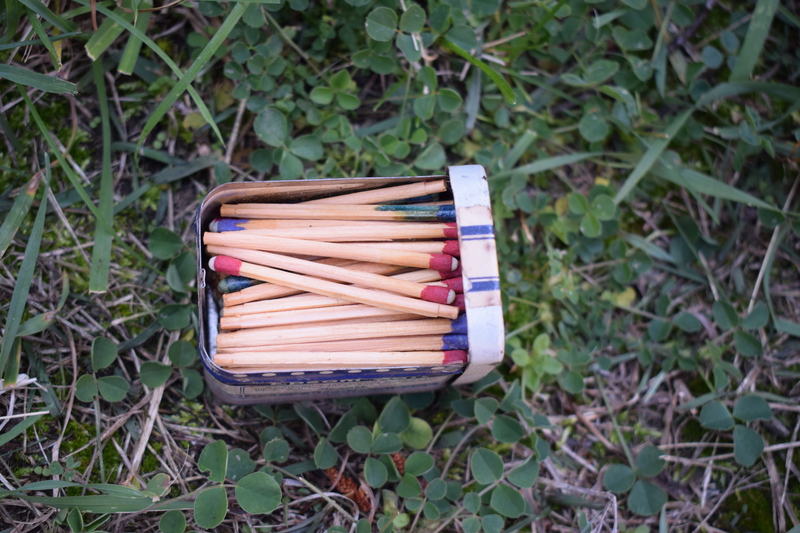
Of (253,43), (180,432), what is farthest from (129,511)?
(253,43)

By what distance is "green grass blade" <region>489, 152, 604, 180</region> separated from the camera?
2.03m

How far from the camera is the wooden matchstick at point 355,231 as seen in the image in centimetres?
150

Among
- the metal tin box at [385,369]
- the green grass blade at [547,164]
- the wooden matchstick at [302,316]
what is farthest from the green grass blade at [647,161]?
the wooden matchstick at [302,316]

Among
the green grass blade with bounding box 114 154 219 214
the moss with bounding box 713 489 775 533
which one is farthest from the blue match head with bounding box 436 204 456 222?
the moss with bounding box 713 489 775 533

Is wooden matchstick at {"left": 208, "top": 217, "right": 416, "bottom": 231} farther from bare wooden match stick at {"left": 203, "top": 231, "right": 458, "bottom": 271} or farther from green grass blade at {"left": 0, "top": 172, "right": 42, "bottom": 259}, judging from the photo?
green grass blade at {"left": 0, "top": 172, "right": 42, "bottom": 259}

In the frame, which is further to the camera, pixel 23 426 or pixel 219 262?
pixel 23 426

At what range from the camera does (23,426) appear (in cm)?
158

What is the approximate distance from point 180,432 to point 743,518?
1.99 metres

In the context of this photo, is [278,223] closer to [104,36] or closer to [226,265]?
Answer: [226,265]

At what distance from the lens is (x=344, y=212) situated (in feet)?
5.04

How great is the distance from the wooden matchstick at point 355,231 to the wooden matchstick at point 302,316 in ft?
0.63

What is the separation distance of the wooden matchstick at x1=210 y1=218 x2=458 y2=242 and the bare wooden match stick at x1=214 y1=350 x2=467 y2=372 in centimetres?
31

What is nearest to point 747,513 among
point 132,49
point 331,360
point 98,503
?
point 331,360

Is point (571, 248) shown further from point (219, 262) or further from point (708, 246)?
point (219, 262)
